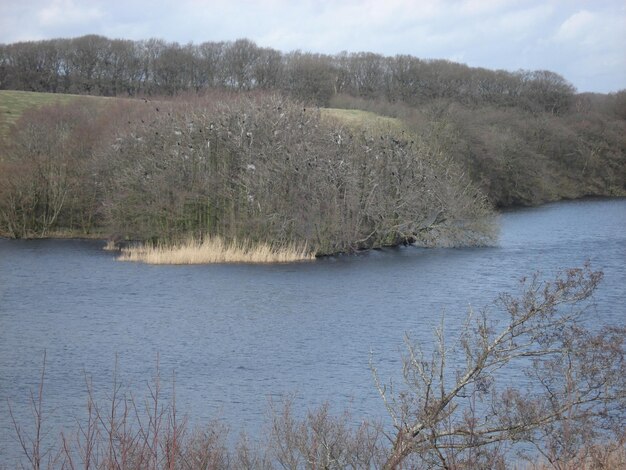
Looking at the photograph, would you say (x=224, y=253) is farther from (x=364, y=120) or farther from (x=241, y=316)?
(x=364, y=120)

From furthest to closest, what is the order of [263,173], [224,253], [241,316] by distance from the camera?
[263,173]
[224,253]
[241,316]

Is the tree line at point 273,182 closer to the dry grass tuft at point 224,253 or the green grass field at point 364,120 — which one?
the dry grass tuft at point 224,253

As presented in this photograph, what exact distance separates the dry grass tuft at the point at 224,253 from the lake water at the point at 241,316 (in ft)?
3.00

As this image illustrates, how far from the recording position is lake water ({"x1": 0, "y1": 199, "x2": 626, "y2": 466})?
18078 millimetres

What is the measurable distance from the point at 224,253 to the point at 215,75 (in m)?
48.8

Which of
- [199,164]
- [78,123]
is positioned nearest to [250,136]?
[199,164]

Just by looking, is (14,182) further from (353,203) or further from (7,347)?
(7,347)

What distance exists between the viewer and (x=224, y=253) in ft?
122

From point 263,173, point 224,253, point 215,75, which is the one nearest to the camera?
point 224,253

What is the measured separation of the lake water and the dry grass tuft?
3.00 feet

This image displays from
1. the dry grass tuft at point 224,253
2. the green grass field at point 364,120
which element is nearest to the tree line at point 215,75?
the green grass field at point 364,120

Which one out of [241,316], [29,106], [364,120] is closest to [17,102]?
[29,106]

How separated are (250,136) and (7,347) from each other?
18920mm

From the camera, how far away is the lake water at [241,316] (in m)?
18.1
